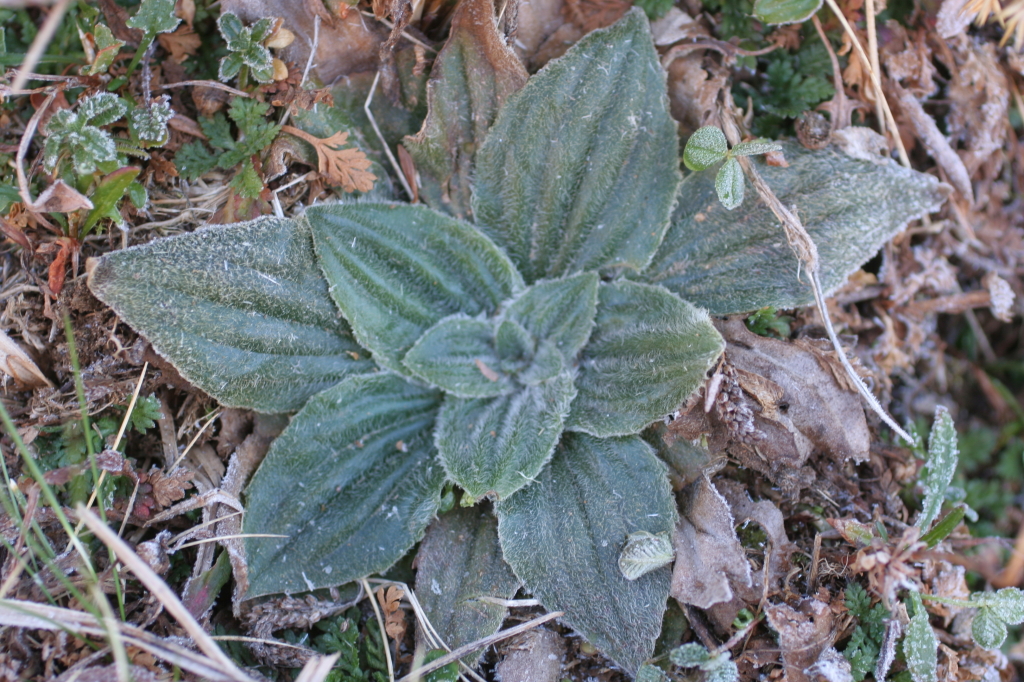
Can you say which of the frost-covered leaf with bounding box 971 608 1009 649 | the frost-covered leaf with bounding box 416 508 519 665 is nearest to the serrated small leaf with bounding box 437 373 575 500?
the frost-covered leaf with bounding box 416 508 519 665

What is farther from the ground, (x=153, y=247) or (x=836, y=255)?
(x=153, y=247)

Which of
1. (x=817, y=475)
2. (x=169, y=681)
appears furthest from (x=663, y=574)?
(x=169, y=681)

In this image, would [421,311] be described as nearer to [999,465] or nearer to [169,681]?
[169,681]

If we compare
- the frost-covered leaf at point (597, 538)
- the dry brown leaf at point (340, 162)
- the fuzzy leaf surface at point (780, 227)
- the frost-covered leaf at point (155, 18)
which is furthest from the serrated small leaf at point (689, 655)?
the frost-covered leaf at point (155, 18)

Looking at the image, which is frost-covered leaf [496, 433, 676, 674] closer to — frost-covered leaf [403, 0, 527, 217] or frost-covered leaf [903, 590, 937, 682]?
frost-covered leaf [903, 590, 937, 682]

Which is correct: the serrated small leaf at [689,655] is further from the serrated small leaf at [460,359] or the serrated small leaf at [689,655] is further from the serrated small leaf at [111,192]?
the serrated small leaf at [111,192]

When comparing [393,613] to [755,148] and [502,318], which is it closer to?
[502,318]
